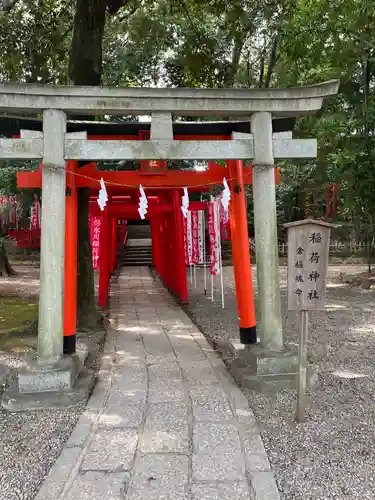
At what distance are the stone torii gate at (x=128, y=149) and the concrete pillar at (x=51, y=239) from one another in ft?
0.03

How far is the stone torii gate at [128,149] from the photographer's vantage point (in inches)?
184

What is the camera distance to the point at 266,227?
16.3 ft

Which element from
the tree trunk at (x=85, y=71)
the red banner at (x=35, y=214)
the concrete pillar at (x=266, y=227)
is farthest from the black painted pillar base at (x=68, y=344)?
the red banner at (x=35, y=214)

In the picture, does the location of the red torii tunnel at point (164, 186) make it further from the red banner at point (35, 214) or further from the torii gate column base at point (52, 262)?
the red banner at point (35, 214)

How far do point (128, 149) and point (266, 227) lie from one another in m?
1.75

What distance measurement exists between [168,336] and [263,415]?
151 inches

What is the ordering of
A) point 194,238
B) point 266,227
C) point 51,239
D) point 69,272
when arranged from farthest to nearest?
point 194,238 → point 69,272 → point 266,227 → point 51,239

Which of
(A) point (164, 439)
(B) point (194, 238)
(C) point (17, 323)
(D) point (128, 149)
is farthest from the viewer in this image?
(B) point (194, 238)

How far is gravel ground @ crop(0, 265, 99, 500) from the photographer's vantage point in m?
3.05

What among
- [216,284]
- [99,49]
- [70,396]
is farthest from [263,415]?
[216,284]

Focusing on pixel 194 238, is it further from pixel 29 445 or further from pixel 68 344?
pixel 29 445

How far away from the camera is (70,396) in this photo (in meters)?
4.52

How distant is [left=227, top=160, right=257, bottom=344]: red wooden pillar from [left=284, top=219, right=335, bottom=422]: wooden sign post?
5.37ft

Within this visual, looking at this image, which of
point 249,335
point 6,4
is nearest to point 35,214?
point 6,4
